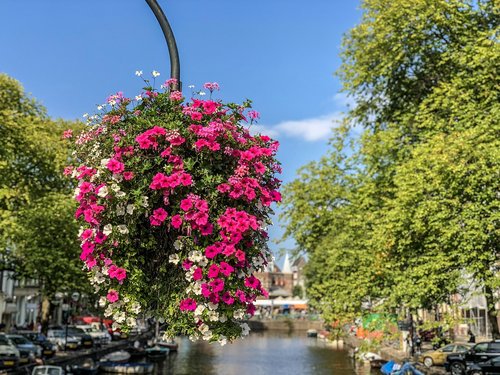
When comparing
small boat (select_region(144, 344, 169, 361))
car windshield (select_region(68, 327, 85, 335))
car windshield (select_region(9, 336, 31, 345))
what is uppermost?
car windshield (select_region(68, 327, 85, 335))

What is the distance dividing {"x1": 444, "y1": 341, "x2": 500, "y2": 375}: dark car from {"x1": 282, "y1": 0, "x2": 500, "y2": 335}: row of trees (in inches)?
226

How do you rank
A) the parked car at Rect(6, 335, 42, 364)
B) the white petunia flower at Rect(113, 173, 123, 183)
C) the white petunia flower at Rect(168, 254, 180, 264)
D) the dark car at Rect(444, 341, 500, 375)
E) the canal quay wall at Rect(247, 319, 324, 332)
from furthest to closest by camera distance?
the canal quay wall at Rect(247, 319, 324, 332)
the parked car at Rect(6, 335, 42, 364)
the dark car at Rect(444, 341, 500, 375)
the white petunia flower at Rect(113, 173, 123, 183)
the white petunia flower at Rect(168, 254, 180, 264)

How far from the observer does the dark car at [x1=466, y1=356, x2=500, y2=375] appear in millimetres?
29875

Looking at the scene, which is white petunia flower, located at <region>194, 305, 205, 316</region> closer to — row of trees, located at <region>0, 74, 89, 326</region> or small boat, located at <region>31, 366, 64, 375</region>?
small boat, located at <region>31, 366, 64, 375</region>

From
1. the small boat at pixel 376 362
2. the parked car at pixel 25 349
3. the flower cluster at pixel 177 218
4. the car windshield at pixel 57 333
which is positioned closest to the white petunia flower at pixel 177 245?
the flower cluster at pixel 177 218

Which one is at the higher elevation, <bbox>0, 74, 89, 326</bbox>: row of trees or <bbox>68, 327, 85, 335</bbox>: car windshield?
<bbox>0, 74, 89, 326</bbox>: row of trees

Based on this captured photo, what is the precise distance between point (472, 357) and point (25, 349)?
87.9ft

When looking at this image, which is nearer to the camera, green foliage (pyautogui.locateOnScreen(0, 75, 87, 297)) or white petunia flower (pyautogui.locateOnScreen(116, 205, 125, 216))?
white petunia flower (pyautogui.locateOnScreen(116, 205, 125, 216))

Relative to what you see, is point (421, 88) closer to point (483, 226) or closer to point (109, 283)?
point (483, 226)

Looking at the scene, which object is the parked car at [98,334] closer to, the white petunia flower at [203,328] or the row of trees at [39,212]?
the row of trees at [39,212]

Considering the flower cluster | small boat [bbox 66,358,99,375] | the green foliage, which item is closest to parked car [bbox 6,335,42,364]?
small boat [bbox 66,358,99,375]

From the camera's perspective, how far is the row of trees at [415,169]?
21359 millimetres

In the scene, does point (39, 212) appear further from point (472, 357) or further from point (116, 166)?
→ point (116, 166)

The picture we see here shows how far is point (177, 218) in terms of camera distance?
18.0 feet
